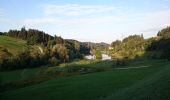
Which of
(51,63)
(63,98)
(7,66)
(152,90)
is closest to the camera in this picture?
(152,90)

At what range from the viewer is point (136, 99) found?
2459 centimetres

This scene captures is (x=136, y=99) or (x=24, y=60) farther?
(x=24, y=60)

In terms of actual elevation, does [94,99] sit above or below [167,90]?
below

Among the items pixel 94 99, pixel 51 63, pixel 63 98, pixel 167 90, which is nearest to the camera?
pixel 167 90

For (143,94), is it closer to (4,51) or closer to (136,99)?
(136,99)

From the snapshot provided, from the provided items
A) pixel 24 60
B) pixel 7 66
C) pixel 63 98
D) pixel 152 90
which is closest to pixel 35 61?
pixel 24 60

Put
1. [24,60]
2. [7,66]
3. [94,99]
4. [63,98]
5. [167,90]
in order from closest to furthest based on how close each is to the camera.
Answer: [167,90]
[94,99]
[63,98]
[7,66]
[24,60]

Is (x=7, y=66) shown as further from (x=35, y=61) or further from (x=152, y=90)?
(x=152, y=90)

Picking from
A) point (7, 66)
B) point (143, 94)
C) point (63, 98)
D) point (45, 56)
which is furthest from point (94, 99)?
point (45, 56)

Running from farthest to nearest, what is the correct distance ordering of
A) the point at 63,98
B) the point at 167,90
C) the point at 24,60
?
the point at 24,60, the point at 63,98, the point at 167,90

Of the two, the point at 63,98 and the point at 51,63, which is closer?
the point at 63,98

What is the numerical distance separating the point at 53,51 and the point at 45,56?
16512 millimetres

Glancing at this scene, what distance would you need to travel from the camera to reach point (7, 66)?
114 meters

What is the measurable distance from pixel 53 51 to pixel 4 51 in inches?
1088
